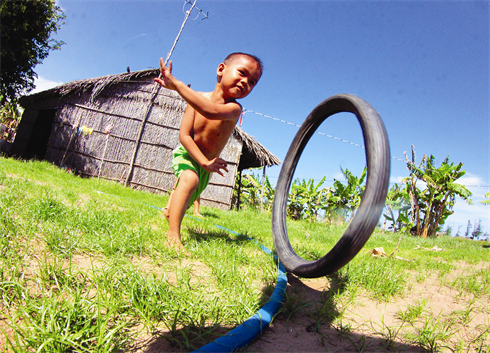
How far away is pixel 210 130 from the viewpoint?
91.8 inches

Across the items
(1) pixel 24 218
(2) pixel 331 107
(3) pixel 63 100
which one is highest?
(3) pixel 63 100

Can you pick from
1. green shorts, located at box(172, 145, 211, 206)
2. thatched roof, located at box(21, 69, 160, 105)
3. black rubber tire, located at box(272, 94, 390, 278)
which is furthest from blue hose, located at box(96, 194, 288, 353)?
thatched roof, located at box(21, 69, 160, 105)

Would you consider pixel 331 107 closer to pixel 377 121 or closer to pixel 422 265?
pixel 377 121

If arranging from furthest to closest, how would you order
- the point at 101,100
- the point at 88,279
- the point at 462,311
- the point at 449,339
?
1. the point at 101,100
2. the point at 462,311
3. the point at 449,339
4. the point at 88,279

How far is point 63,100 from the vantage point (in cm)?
1232

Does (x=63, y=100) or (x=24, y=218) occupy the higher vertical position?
(x=63, y=100)

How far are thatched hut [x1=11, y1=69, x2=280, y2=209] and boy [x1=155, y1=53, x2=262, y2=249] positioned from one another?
27.4 feet

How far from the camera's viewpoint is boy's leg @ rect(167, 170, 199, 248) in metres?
2.20

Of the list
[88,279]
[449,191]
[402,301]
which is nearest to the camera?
[88,279]

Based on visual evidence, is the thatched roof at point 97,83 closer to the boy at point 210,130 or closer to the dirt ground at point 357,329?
the boy at point 210,130

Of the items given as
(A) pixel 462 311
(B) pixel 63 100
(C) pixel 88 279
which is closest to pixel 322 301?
(A) pixel 462 311

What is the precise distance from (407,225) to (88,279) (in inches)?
570

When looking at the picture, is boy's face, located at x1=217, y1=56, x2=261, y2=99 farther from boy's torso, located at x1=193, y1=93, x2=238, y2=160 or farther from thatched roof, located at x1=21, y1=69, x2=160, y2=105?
thatched roof, located at x1=21, y1=69, x2=160, y2=105

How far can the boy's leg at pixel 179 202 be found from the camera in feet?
7.20
